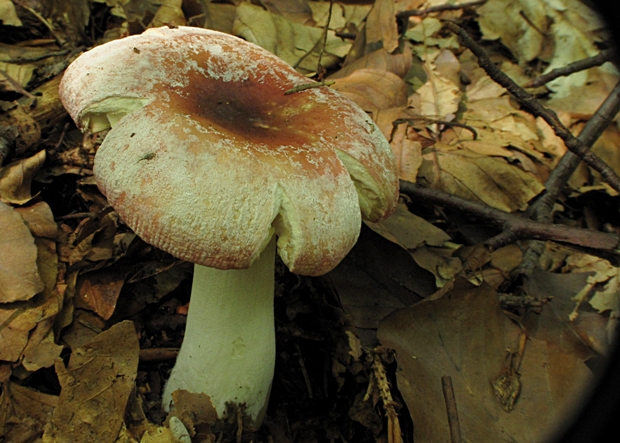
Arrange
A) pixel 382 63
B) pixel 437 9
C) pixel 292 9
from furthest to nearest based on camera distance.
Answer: pixel 437 9
pixel 292 9
pixel 382 63

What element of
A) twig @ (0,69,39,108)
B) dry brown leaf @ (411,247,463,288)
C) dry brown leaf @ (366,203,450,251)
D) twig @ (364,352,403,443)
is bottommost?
twig @ (364,352,403,443)

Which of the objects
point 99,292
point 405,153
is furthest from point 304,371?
point 405,153

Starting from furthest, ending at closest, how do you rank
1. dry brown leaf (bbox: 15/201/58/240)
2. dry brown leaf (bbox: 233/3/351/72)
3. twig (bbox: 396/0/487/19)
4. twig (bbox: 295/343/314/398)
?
twig (bbox: 396/0/487/19), dry brown leaf (bbox: 233/3/351/72), twig (bbox: 295/343/314/398), dry brown leaf (bbox: 15/201/58/240)

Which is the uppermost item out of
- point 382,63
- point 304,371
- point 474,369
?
point 382,63

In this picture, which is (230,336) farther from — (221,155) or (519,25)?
(519,25)

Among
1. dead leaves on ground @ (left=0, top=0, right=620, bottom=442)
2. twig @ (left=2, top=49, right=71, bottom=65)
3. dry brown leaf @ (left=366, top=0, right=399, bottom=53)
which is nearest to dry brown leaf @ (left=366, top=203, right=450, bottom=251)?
dead leaves on ground @ (left=0, top=0, right=620, bottom=442)

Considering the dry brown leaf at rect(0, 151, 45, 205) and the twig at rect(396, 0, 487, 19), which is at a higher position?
the twig at rect(396, 0, 487, 19)

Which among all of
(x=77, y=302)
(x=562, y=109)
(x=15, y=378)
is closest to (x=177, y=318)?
(x=77, y=302)

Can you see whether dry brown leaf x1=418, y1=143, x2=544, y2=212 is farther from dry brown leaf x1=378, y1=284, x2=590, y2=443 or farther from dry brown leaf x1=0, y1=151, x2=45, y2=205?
dry brown leaf x1=0, y1=151, x2=45, y2=205
